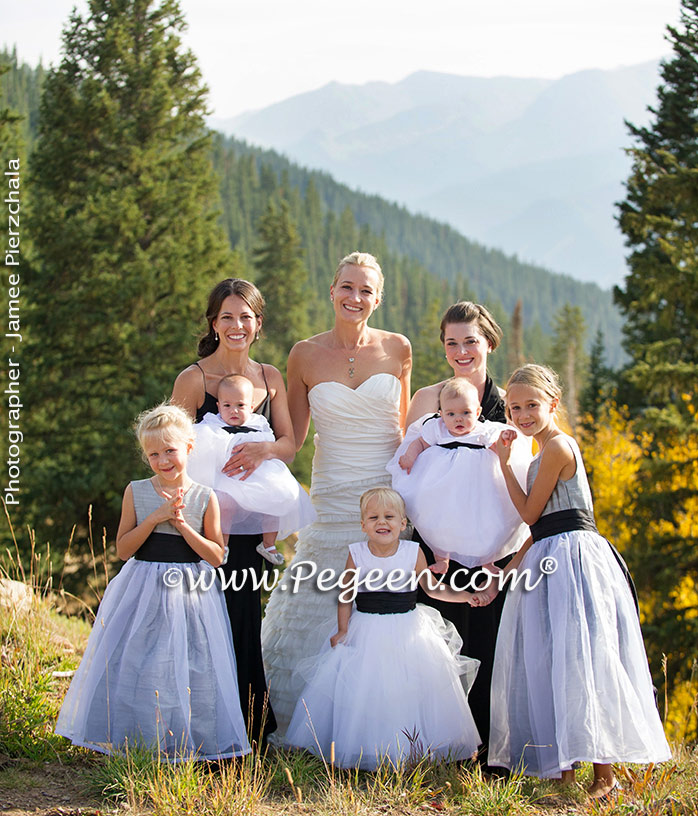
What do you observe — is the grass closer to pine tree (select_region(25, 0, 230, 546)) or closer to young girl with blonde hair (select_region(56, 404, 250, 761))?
young girl with blonde hair (select_region(56, 404, 250, 761))

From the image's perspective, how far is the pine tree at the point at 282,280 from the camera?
38031 mm

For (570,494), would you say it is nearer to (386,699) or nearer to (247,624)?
(386,699)

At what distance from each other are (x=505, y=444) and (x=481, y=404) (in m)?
0.61

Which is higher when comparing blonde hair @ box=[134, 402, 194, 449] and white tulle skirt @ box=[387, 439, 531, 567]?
blonde hair @ box=[134, 402, 194, 449]

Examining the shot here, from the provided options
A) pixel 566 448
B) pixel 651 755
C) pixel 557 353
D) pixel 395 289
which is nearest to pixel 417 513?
pixel 566 448

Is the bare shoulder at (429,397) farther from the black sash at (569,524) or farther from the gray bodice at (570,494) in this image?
the black sash at (569,524)

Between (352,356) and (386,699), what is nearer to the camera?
(386,699)

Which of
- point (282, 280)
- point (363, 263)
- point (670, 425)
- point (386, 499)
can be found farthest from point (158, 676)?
point (282, 280)

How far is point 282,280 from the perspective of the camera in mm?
39719

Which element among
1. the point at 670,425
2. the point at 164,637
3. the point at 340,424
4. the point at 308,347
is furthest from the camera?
the point at 670,425

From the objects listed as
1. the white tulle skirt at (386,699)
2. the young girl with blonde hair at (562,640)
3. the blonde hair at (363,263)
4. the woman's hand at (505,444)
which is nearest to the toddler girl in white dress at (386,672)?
the white tulle skirt at (386,699)

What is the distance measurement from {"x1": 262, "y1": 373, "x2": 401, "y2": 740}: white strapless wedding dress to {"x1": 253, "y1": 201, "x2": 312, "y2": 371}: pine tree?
3176cm

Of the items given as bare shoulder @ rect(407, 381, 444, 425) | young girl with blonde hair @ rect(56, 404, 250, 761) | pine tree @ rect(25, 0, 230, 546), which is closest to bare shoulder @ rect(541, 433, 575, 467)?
bare shoulder @ rect(407, 381, 444, 425)

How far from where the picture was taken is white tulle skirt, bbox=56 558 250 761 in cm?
437
